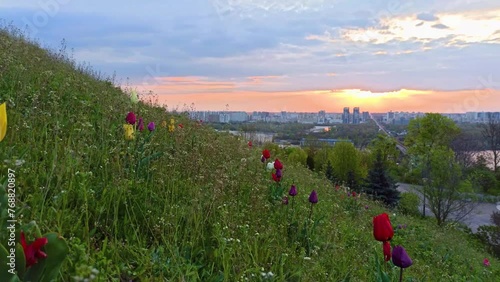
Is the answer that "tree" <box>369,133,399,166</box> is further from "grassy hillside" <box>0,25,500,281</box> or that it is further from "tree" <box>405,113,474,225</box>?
"grassy hillside" <box>0,25,500,281</box>

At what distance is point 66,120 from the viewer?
12.7 feet

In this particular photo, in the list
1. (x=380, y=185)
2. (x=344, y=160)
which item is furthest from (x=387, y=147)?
(x=380, y=185)

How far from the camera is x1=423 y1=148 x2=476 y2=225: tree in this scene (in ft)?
91.4

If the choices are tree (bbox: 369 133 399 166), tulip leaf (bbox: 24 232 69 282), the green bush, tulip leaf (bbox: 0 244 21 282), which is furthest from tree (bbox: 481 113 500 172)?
tulip leaf (bbox: 0 244 21 282)

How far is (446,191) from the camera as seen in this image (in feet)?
92.9

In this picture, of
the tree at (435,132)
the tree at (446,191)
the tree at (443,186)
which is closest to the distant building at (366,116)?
the tree at (435,132)

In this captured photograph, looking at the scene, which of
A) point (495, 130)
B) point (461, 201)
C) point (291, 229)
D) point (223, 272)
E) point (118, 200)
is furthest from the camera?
point (495, 130)

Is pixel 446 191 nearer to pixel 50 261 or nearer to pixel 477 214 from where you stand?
pixel 477 214

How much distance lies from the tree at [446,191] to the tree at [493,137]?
23.9 metres

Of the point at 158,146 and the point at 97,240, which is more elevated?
the point at 158,146

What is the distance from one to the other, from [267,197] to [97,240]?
6.70ft

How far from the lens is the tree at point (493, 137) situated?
163 feet

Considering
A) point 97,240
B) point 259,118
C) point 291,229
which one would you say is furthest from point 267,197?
point 259,118

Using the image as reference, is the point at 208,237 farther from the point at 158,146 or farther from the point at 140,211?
the point at 158,146
